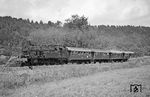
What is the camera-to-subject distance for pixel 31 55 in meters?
25.0

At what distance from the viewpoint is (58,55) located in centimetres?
2886

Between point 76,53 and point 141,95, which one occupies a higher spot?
point 76,53

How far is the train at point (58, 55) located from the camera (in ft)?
82.8

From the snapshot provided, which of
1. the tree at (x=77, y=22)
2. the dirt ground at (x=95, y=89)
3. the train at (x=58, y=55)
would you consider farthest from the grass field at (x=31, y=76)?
the tree at (x=77, y=22)

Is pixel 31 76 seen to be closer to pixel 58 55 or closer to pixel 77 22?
pixel 58 55

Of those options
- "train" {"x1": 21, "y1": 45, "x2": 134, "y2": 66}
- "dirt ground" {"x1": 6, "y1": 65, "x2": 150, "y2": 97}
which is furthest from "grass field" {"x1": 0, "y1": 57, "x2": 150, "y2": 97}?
"train" {"x1": 21, "y1": 45, "x2": 134, "y2": 66}

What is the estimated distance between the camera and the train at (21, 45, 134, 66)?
2525 cm

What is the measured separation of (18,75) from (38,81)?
7.22ft

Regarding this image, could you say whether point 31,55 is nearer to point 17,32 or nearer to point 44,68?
point 44,68

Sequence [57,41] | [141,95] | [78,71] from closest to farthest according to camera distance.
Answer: [141,95]
[78,71]
[57,41]

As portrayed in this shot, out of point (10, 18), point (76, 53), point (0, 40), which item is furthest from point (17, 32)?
point (76, 53)

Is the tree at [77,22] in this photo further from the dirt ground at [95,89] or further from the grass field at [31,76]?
the dirt ground at [95,89]

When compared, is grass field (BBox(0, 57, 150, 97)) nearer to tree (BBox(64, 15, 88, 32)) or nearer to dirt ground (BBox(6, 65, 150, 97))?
dirt ground (BBox(6, 65, 150, 97))

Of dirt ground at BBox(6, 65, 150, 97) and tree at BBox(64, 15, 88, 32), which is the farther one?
tree at BBox(64, 15, 88, 32)
